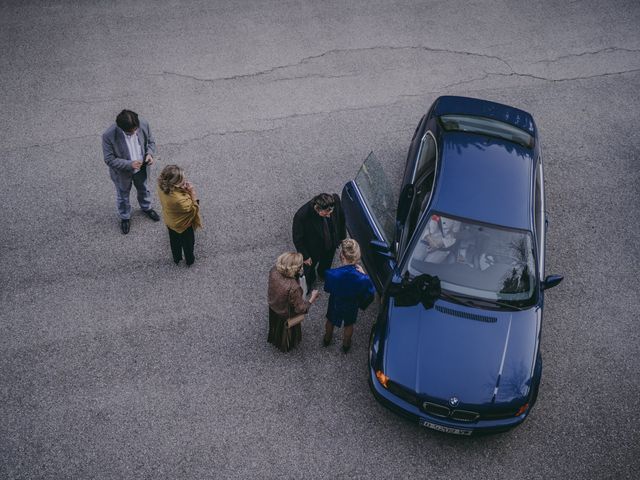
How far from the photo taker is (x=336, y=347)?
6000mm

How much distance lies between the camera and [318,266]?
6.31 metres

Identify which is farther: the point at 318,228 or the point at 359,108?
the point at 359,108

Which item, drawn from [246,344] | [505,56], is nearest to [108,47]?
[246,344]

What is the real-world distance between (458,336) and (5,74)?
8309 mm

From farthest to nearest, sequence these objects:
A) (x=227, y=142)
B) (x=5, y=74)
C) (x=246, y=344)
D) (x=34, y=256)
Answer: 1. (x=5, y=74)
2. (x=227, y=142)
3. (x=34, y=256)
4. (x=246, y=344)

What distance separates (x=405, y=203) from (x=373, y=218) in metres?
0.42

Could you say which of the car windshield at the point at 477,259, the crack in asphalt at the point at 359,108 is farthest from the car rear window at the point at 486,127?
the crack in asphalt at the point at 359,108

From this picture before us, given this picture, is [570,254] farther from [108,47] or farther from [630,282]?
[108,47]

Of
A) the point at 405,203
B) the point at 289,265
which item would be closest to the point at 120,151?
the point at 289,265

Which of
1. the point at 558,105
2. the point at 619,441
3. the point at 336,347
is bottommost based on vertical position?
the point at 619,441

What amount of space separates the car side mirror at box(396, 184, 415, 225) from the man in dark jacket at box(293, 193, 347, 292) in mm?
726

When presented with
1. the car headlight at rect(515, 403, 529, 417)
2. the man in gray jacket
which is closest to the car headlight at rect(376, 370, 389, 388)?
the car headlight at rect(515, 403, 529, 417)

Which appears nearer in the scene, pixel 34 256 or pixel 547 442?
pixel 547 442

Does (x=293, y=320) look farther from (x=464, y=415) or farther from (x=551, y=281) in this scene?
(x=551, y=281)
